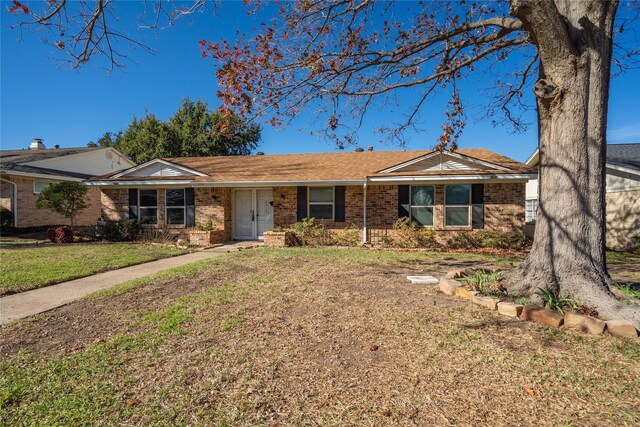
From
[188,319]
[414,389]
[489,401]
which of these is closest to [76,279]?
[188,319]

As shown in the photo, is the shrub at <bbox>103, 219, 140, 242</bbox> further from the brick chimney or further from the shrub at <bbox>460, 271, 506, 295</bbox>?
the brick chimney

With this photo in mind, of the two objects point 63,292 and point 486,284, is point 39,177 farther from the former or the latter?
point 486,284

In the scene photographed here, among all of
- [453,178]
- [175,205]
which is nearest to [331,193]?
[453,178]

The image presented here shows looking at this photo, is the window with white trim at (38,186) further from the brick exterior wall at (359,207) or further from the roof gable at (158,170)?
the roof gable at (158,170)

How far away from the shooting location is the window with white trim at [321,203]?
13758mm

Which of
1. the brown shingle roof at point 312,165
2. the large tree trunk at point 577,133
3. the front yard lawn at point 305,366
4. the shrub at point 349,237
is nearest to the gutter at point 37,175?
the brown shingle roof at point 312,165

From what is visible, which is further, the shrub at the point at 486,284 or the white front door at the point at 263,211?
the white front door at the point at 263,211

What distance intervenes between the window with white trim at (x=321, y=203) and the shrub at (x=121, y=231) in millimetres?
6961

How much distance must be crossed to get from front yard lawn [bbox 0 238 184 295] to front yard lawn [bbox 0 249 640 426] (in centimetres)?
226

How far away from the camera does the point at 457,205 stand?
12844 mm

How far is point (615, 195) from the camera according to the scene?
1302 cm

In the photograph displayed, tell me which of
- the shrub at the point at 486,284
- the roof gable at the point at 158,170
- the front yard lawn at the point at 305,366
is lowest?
the front yard lawn at the point at 305,366

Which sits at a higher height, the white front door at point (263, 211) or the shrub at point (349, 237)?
the white front door at point (263, 211)

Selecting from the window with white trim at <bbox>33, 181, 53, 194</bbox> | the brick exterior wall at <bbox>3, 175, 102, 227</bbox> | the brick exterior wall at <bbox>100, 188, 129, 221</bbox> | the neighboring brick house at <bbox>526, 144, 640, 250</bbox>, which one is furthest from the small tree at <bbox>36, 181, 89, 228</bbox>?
the neighboring brick house at <bbox>526, 144, 640, 250</bbox>
